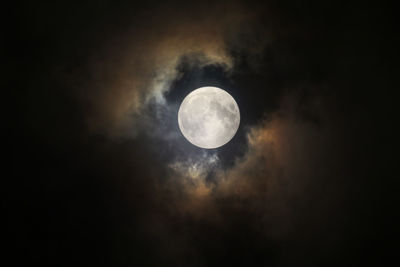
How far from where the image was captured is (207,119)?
23.3 feet

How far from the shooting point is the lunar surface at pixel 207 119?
7078 millimetres

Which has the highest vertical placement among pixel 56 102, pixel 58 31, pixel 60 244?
pixel 58 31

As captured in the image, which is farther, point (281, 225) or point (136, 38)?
point (281, 225)

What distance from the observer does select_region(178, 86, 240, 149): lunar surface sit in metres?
7.08

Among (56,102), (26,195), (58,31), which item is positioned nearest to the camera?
(58,31)

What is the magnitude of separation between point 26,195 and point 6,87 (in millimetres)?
2828

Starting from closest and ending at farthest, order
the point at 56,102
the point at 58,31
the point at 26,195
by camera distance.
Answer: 1. the point at 58,31
2. the point at 56,102
3. the point at 26,195

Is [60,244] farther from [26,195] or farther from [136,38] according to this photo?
[136,38]

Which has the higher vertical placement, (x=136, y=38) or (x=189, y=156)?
(x=136, y=38)

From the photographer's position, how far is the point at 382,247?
8.17 m

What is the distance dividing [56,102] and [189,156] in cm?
353

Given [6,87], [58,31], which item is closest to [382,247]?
[58,31]

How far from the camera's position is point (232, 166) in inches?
296

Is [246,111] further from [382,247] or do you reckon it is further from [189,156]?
[382,247]
